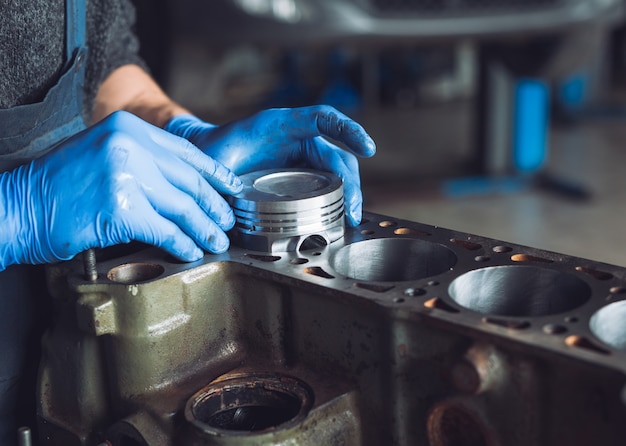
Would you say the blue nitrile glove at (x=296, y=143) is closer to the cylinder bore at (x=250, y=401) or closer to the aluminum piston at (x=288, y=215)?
the aluminum piston at (x=288, y=215)

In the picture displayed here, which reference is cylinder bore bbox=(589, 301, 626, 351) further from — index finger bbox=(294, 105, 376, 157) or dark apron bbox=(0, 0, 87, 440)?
dark apron bbox=(0, 0, 87, 440)

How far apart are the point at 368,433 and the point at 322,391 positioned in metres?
0.07

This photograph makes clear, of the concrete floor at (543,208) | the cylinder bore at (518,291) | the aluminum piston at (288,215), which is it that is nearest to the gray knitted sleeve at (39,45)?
the aluminum piston at (288,215)

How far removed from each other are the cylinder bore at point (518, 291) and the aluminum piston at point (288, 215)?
0.20 metres

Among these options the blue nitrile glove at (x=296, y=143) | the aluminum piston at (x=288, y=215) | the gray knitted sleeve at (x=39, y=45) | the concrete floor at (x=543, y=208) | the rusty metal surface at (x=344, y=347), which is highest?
the gray knitted sleeve at (x=39, y=45)

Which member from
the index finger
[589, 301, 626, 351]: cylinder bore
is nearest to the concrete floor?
the index finger

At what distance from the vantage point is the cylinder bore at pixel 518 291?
899mm

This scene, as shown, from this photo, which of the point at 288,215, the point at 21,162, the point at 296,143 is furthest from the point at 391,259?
the point at 21,162

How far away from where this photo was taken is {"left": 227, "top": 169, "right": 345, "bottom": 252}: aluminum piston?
3.26ft

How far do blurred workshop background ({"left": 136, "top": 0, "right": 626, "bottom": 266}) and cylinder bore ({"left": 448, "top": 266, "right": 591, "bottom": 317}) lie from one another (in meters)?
2.26

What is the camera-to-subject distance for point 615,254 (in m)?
3.07

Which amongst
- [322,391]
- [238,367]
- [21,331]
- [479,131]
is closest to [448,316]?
[322,391]

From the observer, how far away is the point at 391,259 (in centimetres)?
104

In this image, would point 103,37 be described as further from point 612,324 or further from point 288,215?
point 612,324
